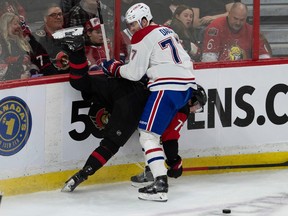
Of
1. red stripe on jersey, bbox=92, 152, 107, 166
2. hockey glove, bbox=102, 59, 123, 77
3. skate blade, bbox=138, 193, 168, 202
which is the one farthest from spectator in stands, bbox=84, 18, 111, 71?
skate blade, bbox=138, 193, 168, 202

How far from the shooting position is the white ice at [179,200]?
5.94 metres

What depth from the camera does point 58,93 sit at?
6418mm

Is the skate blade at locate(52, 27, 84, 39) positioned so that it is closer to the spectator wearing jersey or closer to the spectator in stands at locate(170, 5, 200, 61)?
the spectator wearing jersey

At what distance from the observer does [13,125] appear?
6180mm

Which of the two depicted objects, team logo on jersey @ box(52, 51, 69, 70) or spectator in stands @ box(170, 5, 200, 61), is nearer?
team logo on jersey @ box(52, 51, 69, 70)

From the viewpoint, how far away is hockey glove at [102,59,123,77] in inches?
255

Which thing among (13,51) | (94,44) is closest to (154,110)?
(94,44)

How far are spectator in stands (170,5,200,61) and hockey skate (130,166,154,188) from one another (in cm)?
90

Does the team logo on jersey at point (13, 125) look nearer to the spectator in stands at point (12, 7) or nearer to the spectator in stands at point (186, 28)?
the spectator in stands at point (12, 7)

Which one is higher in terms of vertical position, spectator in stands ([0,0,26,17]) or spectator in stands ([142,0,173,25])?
spectator in stands ([0,0,26,17])

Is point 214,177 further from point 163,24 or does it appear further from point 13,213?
point 13,213

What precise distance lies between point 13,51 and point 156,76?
93 centimetres

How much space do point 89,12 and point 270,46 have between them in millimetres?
1450

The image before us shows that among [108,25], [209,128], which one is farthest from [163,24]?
[209,128]
